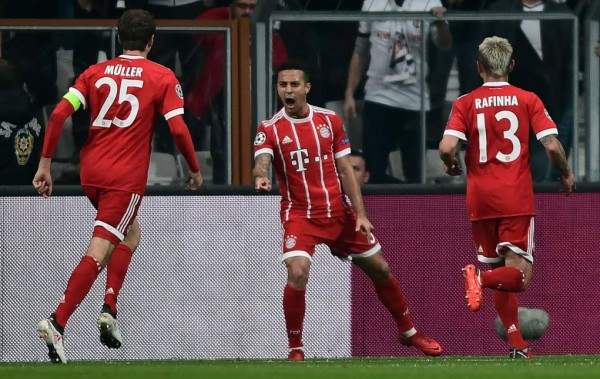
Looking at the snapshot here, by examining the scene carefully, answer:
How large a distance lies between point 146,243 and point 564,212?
113 inches

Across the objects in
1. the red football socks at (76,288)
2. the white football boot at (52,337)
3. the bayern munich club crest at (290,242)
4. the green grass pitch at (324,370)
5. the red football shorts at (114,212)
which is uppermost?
the red football shorts at (114,212)

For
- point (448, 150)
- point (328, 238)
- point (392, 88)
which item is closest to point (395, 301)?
point (328, 238)

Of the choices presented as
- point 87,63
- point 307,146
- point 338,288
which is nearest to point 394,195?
point 338,288

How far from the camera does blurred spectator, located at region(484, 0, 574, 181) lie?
12.9m

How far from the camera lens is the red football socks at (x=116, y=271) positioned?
34.1 ft

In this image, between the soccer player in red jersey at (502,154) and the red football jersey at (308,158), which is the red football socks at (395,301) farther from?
the soccer player in red jersey at (502,154)

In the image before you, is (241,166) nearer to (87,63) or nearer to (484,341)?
(87,63)

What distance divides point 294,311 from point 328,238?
20.0 inches

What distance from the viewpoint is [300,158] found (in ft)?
36.7

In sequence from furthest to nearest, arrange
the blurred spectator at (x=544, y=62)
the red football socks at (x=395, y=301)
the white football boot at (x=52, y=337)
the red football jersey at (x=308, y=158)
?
the blurred spectator at (x=544, y=62) → the red football socks at (x=395, y=301) → the red football jersey at (x=308, y=158) → the white football boot at (x=52, y=337)

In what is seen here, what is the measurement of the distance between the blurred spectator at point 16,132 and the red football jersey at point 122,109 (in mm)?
2162

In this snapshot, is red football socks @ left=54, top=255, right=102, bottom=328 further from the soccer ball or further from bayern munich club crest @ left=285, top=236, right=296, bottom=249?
the soccer ball

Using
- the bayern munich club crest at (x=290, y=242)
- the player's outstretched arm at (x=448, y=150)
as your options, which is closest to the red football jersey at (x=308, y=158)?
the bayern munich club crest at (x=290, y=242)

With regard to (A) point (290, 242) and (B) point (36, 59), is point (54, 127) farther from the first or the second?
(B) point (36, 59)
